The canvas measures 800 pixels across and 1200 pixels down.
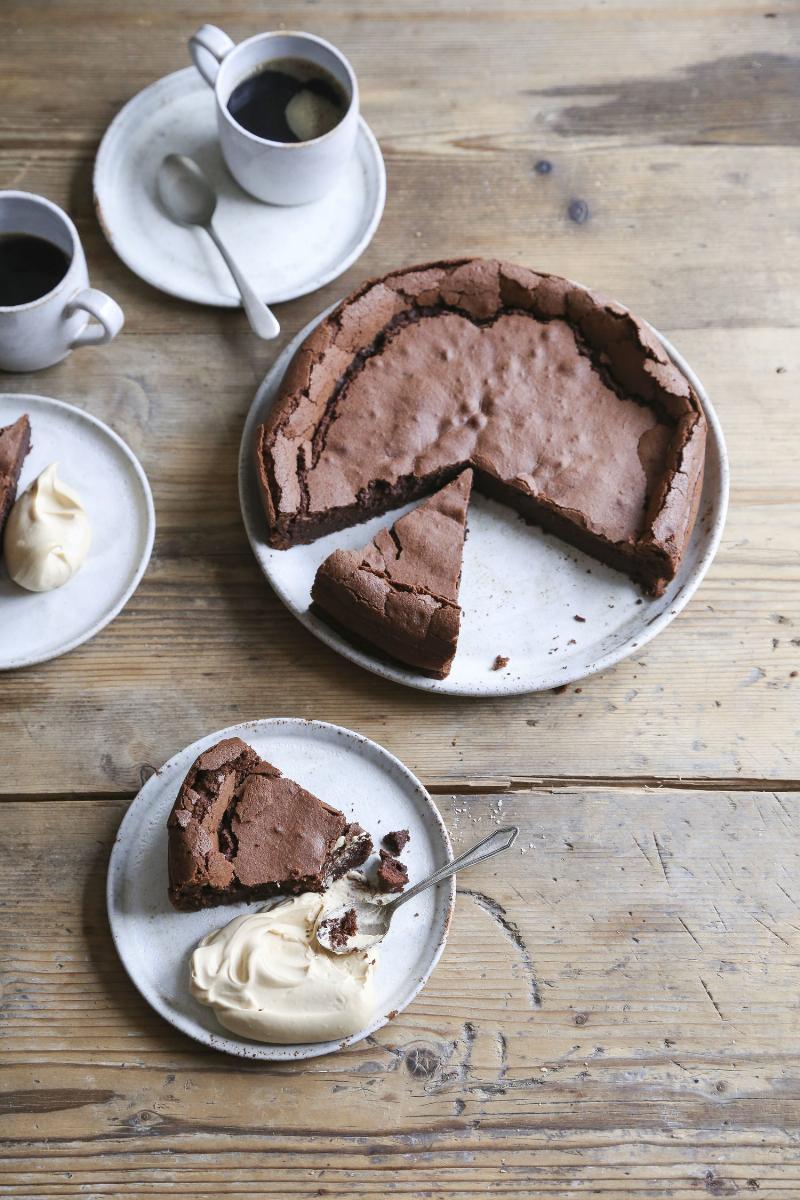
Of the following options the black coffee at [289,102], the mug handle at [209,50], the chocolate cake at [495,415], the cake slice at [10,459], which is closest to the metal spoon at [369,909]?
the chocolate cake at [495,415]

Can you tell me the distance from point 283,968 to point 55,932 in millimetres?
501

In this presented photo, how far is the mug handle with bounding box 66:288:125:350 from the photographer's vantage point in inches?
99.3

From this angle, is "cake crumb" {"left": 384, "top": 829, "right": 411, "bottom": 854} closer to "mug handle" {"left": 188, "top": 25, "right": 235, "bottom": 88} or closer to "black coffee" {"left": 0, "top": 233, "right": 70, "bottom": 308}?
"black coffee" {"left": 0, "top": 233, "right": 70, "bottom": 308}

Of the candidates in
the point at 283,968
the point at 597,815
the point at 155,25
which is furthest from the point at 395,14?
the point at 283,968

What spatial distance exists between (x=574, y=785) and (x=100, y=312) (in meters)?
1.49

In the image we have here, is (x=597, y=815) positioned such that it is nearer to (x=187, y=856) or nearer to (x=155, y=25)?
Result: (x=187, y=856)

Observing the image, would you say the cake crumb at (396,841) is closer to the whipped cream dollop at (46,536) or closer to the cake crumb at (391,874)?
the cake crumb at (391,874)

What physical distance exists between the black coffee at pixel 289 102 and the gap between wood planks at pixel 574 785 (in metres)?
1.60

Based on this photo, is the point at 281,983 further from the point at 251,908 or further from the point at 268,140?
the point at 268,140

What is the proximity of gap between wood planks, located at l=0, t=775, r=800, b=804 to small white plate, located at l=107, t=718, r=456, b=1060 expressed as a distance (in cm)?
11

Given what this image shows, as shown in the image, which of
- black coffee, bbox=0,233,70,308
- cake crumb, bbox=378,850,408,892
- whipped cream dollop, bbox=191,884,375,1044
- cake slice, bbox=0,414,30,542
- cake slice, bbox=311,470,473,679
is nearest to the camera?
whipped cream dollop, bbox=191,884,375,1044

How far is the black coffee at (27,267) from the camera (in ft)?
8.43

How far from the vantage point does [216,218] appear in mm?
2863

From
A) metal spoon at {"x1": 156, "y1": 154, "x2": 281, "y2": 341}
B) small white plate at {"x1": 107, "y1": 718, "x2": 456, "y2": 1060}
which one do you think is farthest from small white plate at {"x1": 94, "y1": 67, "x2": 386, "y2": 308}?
small white plate at {"x1": 107, "y1": 718, "x2": 456, "y2": 1060}
